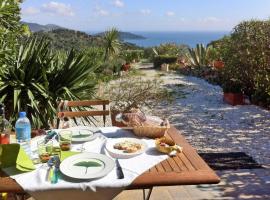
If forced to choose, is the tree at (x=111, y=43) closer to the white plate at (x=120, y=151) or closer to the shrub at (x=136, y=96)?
the shrub at (x=136, y=96)

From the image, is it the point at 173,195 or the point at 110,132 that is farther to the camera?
the point at 173,195

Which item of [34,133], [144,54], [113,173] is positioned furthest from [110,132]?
[144,54]

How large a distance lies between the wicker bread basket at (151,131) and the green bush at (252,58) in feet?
18.9

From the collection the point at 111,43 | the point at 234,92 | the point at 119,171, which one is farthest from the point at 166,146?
the point at 111,43

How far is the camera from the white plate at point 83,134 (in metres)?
2.59

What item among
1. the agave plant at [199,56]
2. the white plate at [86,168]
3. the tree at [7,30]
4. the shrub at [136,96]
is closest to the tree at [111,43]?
the agave plant at [199,56]

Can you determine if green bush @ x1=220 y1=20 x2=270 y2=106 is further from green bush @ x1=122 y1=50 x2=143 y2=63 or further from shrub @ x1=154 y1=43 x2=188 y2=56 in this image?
shrub @ x1=154 y1=43 x2=188 y2=56

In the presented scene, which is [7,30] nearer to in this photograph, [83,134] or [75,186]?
[83,134]

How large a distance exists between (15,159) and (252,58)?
7345 mm

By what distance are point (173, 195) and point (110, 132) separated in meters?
1.24

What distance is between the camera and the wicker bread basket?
266 cm

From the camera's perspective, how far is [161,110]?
849cm

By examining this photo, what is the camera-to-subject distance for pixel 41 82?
16.1 feet

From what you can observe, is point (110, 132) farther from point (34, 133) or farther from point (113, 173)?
point (113, 173)
